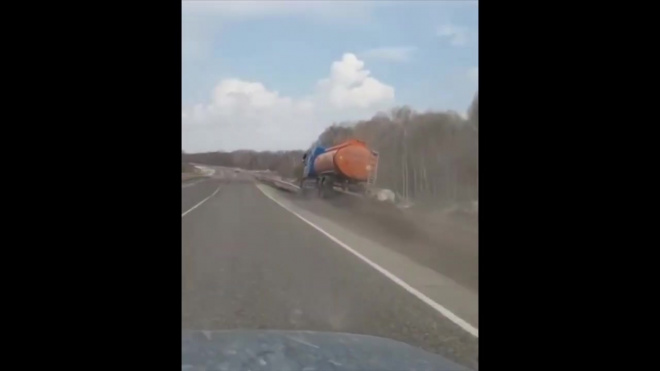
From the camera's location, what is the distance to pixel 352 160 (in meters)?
19.9

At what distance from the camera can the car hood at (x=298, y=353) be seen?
124 inches

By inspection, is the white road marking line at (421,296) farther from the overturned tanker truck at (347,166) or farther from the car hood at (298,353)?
the overturned tanker truck at (347,166)

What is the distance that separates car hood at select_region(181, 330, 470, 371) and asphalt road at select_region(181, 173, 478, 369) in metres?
0.63

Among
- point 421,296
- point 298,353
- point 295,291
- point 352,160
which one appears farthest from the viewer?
point 352,160

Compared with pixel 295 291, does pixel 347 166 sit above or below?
above

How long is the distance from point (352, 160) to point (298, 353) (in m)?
16.7

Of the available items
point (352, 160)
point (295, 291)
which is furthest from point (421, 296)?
point (352, 160)

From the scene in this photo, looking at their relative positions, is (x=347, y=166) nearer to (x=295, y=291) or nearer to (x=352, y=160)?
(x=352, y=160)

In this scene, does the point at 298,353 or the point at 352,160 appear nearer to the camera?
the point at 298,353

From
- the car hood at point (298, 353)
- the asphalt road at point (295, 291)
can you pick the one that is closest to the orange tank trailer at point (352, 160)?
the asphalt road at point (295, 291)

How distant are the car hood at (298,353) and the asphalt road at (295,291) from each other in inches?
24.7

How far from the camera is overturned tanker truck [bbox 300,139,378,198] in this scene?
65.2 ft
